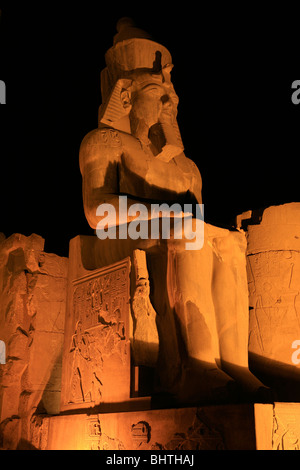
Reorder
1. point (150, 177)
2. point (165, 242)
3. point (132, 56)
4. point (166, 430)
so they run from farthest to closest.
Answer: point (132, 56)
point (150, 177)
point (165, 242)
point (166, 430)

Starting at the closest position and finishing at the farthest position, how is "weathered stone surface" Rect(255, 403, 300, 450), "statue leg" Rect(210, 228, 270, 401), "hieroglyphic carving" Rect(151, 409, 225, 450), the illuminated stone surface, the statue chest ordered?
"weathered stone surface" Rect(255, 403, 300, 450) < "hieroglyphic carving" Rect(151, 409, 225, 450) < the illuminated stone surface < "statue leg" Rect(210, 228, 270, 401) < the statue chest

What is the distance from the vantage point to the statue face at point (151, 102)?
4.88m

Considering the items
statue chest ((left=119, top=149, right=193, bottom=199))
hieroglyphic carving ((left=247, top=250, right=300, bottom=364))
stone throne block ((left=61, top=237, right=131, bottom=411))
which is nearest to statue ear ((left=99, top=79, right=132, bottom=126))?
statue chest ((left=119, top=149, right=193, bottom=199))

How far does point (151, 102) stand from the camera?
4879mm

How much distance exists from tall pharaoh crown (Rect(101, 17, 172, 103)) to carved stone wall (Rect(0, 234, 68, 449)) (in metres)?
1.74

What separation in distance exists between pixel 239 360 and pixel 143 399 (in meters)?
0.79

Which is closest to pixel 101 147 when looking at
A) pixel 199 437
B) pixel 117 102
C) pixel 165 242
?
pixel 117 102

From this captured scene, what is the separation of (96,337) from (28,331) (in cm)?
119

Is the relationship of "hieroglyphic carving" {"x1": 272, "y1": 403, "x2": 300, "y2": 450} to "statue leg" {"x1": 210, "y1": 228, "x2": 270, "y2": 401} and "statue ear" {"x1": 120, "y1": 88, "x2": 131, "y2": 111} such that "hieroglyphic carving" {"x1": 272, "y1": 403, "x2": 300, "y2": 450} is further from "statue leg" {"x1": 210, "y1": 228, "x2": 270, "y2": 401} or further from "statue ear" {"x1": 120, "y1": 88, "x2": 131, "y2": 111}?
"statue ear" {"x1": 120, "y1": 88, "x2": 131, "y2": 111}

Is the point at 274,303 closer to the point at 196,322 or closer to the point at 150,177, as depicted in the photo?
the point at 196,322

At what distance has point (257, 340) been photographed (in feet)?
15.7

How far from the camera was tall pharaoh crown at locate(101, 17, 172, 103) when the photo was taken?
5098mm
